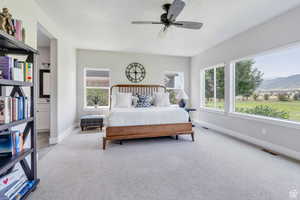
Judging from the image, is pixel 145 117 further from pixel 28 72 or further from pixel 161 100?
pixel 28 72

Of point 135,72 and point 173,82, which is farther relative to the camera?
point 173,82

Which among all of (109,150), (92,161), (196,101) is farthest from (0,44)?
Answer: (196,101)

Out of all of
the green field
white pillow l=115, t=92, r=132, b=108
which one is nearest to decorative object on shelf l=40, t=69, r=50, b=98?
white pillow l=115, t=92, r=132, b=108

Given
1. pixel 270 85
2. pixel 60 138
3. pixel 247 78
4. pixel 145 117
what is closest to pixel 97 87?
pixel 60 138

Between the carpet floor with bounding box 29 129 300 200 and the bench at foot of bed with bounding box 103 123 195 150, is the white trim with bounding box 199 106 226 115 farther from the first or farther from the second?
the bench at foot of bed with bounding box 103 123 195 150

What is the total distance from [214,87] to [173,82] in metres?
1.79

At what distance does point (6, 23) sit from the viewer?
5.02 ft

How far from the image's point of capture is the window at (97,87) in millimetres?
5684

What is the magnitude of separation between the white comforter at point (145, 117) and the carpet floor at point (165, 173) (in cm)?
55

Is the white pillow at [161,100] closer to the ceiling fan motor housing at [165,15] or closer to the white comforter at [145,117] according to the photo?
the white comforter at [145,117]

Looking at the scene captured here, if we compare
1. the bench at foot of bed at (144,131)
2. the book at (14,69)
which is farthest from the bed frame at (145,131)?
the book at (14,69)

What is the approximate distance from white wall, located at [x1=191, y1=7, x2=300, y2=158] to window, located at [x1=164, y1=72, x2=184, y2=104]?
1.51 metres

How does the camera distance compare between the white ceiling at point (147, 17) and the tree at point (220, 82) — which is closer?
the white ceiling at point (147, 17)

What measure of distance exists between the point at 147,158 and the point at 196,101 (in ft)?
12.9
